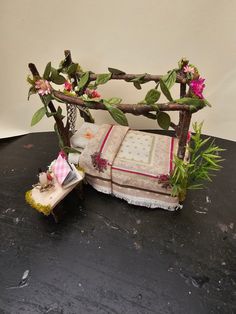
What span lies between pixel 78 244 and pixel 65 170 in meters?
0.35

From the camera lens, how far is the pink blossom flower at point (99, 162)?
1333mm

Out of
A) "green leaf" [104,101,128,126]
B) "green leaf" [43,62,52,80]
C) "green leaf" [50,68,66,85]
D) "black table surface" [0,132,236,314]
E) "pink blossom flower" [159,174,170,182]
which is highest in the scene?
"green leaf" [43,62,52,80]

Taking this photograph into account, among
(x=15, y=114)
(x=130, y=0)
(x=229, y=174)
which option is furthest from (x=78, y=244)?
(x=130, y=0)

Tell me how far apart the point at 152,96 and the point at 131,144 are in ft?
1.42

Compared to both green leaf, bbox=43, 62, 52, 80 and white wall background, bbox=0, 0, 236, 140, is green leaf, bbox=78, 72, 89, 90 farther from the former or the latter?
white wall background, bbox=0, 0, 236, 140

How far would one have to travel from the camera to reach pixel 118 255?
1176mm

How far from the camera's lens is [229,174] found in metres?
1.58

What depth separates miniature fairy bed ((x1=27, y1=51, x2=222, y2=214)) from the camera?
3.61 ft

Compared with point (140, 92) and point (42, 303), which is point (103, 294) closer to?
point (42, 303)

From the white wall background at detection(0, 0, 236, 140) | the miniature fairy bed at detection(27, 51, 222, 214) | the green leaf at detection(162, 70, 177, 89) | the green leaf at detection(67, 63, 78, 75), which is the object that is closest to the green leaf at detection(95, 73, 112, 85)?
the miniature fairy bed at detection(27, 51, 222, 214)

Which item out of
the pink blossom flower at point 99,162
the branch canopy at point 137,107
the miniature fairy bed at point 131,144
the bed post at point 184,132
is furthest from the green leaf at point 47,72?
the bed post at point 184,132

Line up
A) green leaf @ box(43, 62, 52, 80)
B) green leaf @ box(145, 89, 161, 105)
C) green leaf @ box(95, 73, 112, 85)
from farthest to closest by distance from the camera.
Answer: green leaf @ box(95, 73, 112, 85)
green leaf @ box(43, 62, 52, 80)
green leaf @ box(145, 89, 161, 105)

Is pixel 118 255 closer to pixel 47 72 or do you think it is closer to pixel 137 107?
pixel 137 107

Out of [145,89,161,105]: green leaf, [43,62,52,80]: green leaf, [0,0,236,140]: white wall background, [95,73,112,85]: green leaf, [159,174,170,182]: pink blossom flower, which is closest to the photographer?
[145,89,161,105]: green leaf
